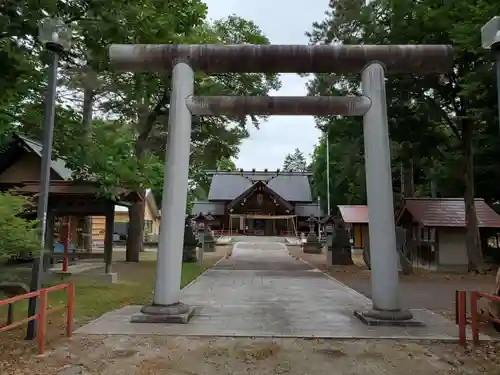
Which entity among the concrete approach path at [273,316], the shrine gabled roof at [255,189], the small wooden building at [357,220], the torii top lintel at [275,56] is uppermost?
the shrine gabled roof at [255,189]

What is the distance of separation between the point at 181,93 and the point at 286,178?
4524cm

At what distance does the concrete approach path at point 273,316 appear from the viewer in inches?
270

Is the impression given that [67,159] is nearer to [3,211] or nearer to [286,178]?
[3,211]

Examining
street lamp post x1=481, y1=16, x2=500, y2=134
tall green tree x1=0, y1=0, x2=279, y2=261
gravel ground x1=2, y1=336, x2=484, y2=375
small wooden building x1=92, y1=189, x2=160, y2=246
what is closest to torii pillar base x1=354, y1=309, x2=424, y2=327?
gravel ground x1=2, y1=336, x2=484, y2=375

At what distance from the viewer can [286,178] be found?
53125 millimetres

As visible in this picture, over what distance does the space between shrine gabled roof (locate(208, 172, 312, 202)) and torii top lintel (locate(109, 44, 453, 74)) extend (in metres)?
40.6

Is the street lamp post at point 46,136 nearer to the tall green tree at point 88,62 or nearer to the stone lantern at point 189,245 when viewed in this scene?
the tall green tree at point 88,62

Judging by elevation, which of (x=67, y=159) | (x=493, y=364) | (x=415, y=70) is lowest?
(x=493, y=364)

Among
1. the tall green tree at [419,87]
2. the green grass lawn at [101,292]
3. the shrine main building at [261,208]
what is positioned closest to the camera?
the green grass lawn at [101,292]

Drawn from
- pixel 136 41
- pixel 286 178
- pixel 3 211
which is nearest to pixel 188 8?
pixel 136 41

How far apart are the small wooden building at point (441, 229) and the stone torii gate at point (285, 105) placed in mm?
12327

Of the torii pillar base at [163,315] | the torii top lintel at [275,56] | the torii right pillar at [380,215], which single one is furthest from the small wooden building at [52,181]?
the torii right pillar at [380,215]

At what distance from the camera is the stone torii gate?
7797 mm

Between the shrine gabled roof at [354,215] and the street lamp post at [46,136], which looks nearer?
the street lamp post at [46,136]
